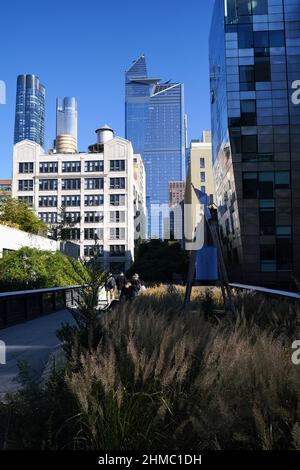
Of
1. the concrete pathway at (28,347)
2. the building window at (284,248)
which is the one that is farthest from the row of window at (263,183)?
the concrete pathway at (28,347)

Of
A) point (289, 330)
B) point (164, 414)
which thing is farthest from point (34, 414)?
point (289, 330)

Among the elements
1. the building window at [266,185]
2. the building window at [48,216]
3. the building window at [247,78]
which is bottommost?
the building window at [266,185]

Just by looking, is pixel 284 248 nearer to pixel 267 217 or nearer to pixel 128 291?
pixel 267 217

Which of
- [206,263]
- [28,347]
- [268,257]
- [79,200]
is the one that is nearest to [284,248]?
[268,257]

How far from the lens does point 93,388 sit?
3621mm

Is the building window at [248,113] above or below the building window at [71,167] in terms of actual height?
below

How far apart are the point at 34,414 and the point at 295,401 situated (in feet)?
6.30

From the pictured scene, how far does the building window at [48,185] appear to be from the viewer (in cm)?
10512

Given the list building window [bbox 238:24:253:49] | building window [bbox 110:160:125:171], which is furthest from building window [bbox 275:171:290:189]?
building window [bbox 110:160:125:171]

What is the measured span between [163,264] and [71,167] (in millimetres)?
40078

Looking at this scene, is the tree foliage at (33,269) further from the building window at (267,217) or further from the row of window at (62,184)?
the row of window at (62,184)

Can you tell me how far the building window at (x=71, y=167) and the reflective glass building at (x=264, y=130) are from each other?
57867 millimetres

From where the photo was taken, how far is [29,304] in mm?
15758
